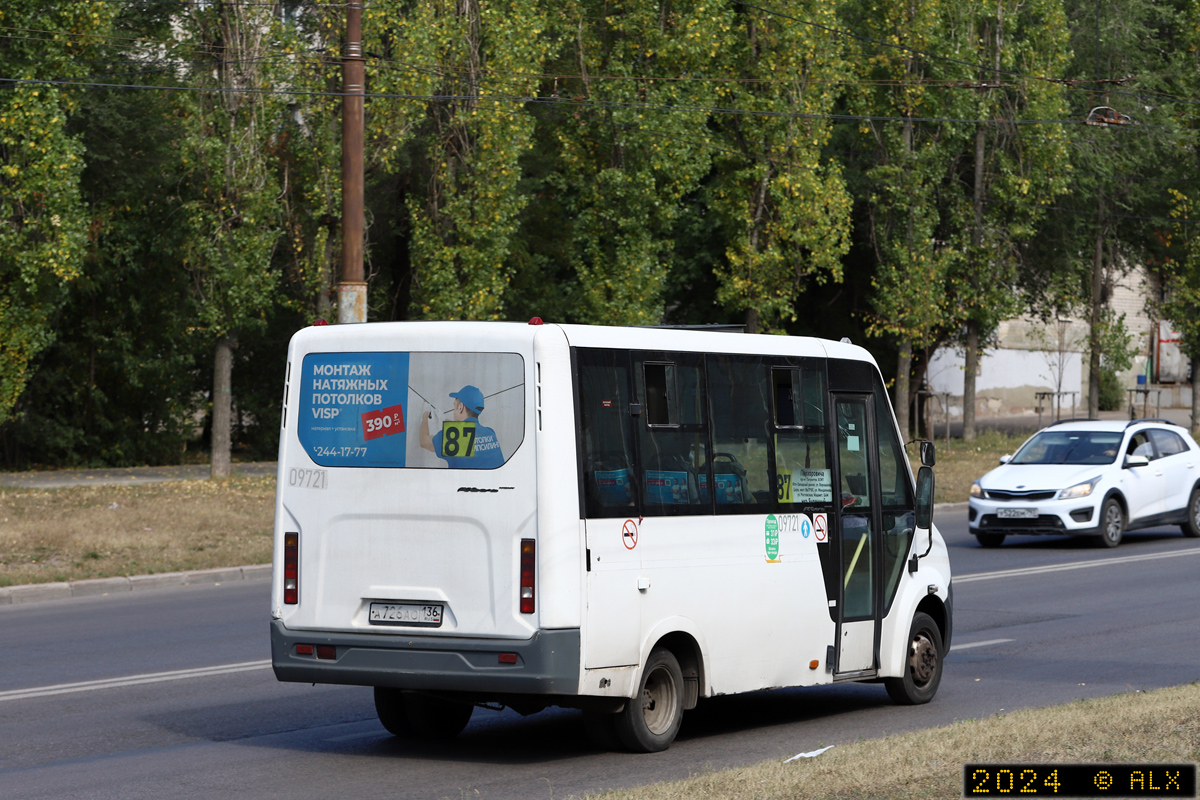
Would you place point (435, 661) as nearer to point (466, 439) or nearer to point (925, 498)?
point (466, 439)

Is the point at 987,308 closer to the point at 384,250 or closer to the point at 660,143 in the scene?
the point at 660,143

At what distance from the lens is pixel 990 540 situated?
21609 millimetres

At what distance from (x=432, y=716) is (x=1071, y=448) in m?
15.5

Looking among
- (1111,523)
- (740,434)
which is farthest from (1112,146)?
(740,434)

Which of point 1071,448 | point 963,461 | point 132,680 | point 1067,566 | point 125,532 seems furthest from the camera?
point 963,461

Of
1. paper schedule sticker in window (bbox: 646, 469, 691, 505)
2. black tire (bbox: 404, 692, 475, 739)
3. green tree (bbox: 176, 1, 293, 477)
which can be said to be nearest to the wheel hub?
paper schedule sticker in window (bbox: 646, 469, 691, 505)

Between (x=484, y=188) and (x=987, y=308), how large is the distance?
15.4 meters

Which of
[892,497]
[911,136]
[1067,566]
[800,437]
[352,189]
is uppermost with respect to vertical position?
[911,136]

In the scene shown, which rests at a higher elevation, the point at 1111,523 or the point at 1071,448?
the point at 1071,448

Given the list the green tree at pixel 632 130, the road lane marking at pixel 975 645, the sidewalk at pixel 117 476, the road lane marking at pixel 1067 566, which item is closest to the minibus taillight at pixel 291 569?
the road lane marking at pixel 975 645

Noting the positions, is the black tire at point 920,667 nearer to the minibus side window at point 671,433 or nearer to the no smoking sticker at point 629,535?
Answer: the minibus side window at point 671,433

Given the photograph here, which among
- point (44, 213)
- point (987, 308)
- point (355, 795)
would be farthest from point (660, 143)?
point (355, 795)

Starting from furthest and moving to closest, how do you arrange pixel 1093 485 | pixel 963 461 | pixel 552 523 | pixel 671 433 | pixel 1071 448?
pixel 963 461 → pixel 1071 448 → pixel 1093 485 → pixel 671 433 → pixel 552 523

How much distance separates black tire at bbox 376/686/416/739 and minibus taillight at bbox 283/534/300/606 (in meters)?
0.95
